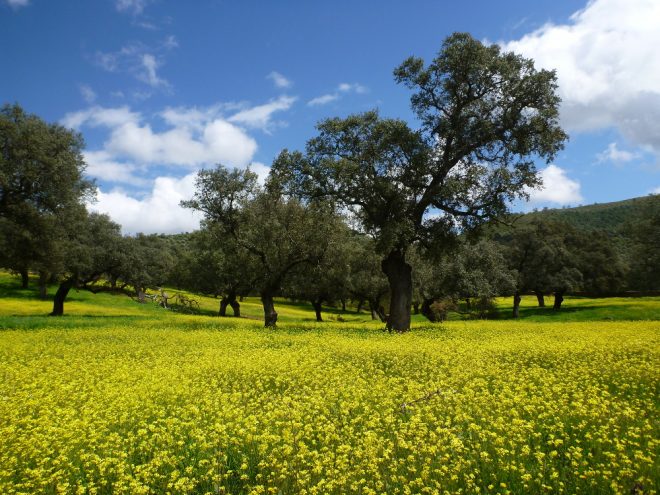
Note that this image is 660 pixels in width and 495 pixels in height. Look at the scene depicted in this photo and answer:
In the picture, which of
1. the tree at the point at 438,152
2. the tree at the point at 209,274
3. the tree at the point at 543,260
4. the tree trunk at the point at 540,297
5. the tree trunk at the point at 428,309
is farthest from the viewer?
the tree trunk at the point at 540,297

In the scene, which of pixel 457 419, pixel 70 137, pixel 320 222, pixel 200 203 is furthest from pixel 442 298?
pixel 457 419

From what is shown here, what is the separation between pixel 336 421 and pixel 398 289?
21603mm

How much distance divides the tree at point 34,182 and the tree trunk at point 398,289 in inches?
867

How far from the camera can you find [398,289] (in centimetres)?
2928

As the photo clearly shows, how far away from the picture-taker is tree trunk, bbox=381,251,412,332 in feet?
94.5

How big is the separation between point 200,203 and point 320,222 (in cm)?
894

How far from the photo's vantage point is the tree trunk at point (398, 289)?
28.8 metres

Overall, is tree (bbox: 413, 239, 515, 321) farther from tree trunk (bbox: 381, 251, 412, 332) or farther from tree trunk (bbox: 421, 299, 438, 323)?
tree trunk (bbox: 381, 251, 412, 332)

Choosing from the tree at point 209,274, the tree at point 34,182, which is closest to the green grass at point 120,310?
the tree at point 209,274

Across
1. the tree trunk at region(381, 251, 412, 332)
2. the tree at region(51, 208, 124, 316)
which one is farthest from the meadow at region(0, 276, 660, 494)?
the tree at region(51, 208, 124, 316)

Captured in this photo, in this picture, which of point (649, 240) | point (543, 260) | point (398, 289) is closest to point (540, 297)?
point (543, 260)

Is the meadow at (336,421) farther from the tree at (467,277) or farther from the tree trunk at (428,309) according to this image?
the tree trunk at (428,309)

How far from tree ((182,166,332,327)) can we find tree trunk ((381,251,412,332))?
4816 millimetres

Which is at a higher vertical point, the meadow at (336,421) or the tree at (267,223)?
the tree at (267,223)
